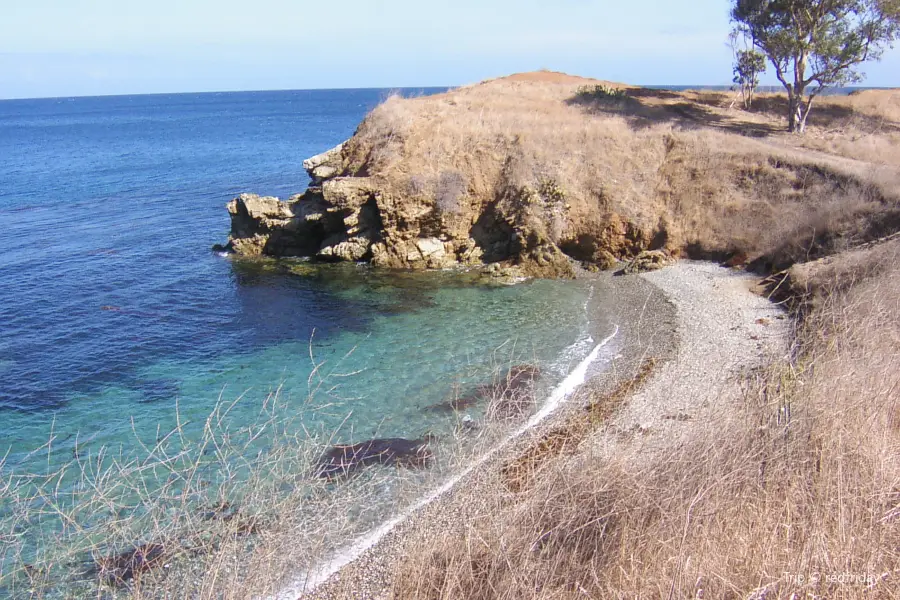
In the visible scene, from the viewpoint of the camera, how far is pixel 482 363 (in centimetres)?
2125

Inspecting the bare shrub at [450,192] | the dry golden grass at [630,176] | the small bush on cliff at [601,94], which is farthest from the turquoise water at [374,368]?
the small bush on cliff at [601,94]

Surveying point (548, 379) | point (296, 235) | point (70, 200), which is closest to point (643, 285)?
point (548, 379)

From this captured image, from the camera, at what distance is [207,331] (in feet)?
80.4

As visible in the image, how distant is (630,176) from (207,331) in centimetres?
2309

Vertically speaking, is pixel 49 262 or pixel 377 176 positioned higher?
pixel 377 176

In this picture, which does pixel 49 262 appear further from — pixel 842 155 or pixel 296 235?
pixel 842 155

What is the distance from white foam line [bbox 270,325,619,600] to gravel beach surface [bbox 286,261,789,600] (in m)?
0.06

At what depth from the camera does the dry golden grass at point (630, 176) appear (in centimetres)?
2970

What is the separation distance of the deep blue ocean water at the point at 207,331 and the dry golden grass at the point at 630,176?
516cm

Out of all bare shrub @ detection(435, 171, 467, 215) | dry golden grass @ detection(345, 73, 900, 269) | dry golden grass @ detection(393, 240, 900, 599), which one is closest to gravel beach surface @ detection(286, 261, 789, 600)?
dry golden grass @ detection(393, 240, 900, 599)

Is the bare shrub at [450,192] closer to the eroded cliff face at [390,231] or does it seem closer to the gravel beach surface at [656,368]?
the eroded cliff face at [390,231]

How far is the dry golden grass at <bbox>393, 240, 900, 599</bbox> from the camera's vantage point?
5.71m

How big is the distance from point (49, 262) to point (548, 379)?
27.7 m

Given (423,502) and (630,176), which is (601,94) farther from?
(423,502)
